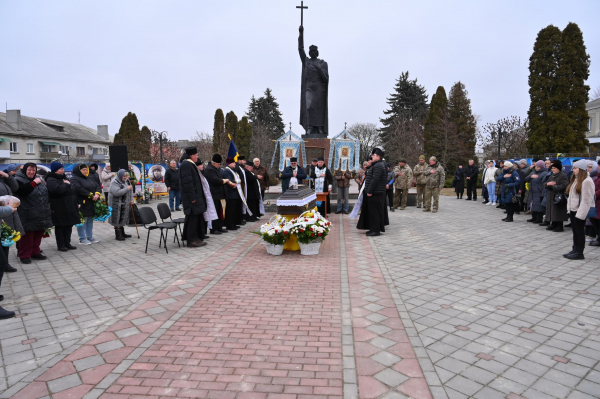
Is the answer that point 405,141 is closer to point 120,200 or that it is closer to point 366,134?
point 366,134

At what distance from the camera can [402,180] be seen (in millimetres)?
15070

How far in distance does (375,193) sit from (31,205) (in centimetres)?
725

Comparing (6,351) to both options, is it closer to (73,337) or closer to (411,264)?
(73,337)

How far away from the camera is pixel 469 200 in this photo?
1942cm

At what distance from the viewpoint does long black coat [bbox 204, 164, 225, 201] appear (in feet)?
33.0

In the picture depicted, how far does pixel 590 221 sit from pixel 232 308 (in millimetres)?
7701

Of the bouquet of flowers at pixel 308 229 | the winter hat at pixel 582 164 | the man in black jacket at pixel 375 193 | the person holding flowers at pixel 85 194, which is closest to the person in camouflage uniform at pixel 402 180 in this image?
the man in black jacket at pixel 375 193

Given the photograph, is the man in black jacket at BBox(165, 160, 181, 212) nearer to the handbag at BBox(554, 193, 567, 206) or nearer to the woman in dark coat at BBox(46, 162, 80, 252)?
the woman in dark coat at BBox(46, 162, 80, 252)

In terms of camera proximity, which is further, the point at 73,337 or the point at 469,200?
the point at 469,200

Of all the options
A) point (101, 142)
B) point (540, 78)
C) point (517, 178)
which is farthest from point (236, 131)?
point (517, 178)


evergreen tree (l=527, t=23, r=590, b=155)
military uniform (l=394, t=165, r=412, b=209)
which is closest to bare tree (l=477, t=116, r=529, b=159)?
evergreen tree (l=527, t=23, r=590, b=155)

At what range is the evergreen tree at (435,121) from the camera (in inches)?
1495

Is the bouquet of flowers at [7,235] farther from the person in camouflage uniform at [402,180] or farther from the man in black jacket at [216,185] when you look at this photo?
the person in camouflage uniform at [402,180]

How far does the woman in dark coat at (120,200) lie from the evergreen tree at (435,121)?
1286 inches
